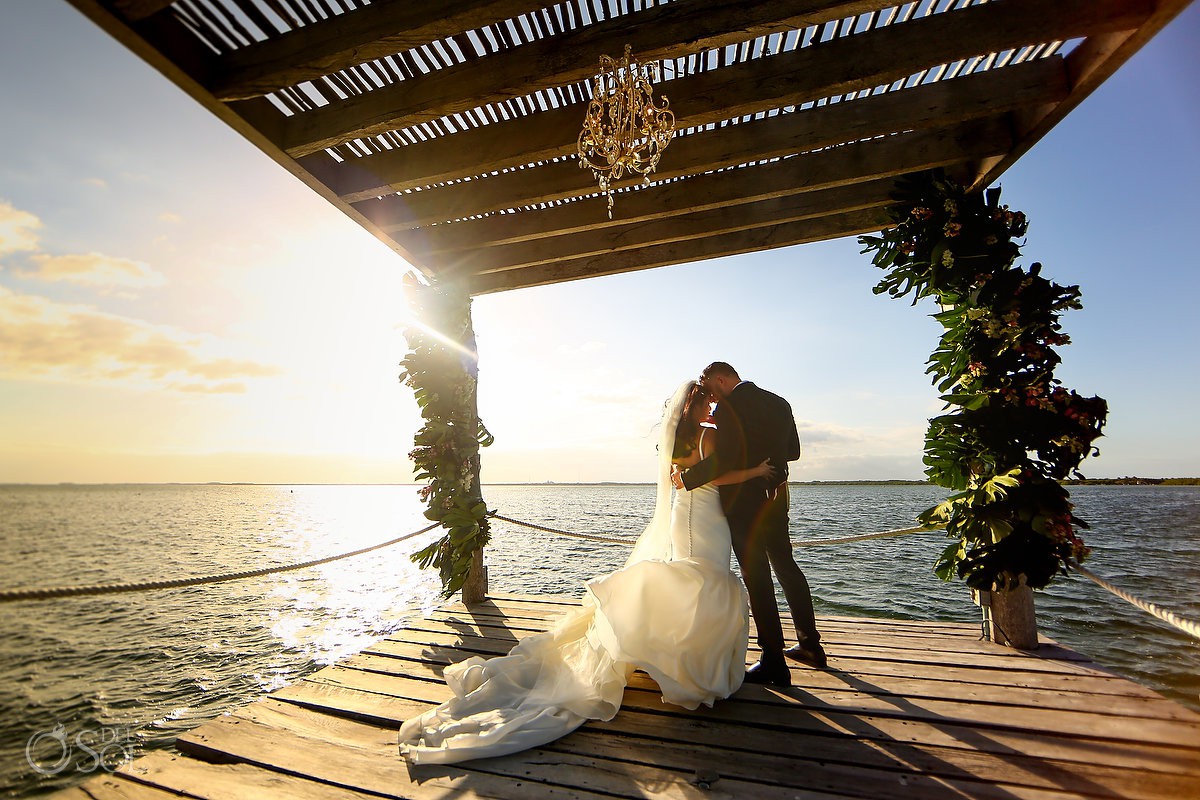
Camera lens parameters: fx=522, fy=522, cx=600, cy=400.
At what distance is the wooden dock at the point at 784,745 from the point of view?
2.34 meters

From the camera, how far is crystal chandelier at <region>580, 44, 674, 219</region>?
113 inches

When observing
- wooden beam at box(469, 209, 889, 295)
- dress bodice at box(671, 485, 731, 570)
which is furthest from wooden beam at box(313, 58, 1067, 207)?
dress bodice at box(671, 485, 731, 570)

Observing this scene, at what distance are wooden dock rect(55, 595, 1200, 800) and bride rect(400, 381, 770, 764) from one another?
0.13 m

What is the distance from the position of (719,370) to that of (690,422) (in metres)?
0.45

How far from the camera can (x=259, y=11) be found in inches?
107

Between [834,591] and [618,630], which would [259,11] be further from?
[834,591]

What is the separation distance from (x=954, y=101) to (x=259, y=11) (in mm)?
4161

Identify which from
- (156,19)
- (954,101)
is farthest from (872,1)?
(156,19)

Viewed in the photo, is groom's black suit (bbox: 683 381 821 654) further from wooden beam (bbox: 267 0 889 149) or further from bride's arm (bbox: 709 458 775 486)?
wooden beam (bbox: 267 0 889 149)

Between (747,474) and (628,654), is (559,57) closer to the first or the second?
(747,474)

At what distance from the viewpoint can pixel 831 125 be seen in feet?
11.9

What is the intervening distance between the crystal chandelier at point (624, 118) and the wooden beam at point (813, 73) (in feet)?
1.35

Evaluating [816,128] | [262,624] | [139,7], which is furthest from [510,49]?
[262,624]

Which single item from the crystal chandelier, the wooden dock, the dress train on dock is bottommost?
the wooden dock
